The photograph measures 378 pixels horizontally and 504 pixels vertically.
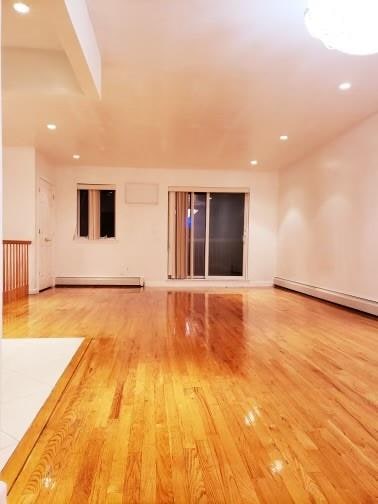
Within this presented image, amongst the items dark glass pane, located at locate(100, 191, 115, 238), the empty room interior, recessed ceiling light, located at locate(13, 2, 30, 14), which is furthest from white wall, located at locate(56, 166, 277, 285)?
recessed ceiling light, located at locate(13, 2, 30, 14)

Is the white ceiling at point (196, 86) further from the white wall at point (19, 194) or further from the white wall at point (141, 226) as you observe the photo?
the white wall at point (141, 226)

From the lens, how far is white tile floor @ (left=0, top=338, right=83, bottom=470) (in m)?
1.55

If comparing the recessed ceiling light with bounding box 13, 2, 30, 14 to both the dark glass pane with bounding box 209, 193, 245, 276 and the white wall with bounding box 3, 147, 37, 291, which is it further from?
the dark glass pane with bounding box 209, 193, 245, 276

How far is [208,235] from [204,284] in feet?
3.85

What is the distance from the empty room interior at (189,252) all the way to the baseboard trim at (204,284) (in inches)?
2.7

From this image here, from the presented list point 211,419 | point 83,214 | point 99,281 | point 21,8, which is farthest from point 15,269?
point 211,419

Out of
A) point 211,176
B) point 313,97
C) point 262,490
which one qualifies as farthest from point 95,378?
point 211,176

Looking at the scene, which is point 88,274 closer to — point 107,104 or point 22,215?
point 22,215

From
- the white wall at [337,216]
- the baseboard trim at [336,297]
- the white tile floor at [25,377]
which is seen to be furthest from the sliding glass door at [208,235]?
the white tile floor at [25,377]

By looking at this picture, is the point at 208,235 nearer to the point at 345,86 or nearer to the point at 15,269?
the point at 15,269

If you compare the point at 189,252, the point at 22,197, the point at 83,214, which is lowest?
the point at 189,252

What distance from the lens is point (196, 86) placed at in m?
3.47

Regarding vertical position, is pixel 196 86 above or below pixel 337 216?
above

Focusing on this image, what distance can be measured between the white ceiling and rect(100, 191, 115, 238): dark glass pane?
146 centimetres
